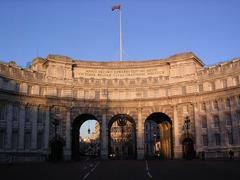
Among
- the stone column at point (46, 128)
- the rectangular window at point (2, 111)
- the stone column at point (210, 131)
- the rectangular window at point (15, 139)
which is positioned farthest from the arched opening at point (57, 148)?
the stone column at point (210, 131)

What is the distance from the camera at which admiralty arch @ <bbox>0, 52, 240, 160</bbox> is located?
61.4 m

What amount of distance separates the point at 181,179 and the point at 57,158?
45376 mm

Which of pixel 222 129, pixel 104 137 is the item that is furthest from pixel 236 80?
pixel 104 137

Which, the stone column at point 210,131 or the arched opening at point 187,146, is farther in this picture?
the stone column at point 210,131

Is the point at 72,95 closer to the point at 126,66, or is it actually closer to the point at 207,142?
the point at 126,66

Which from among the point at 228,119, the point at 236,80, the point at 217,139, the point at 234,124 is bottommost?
the point at 217,139

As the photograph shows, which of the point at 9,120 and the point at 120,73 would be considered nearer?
the point at 9,120

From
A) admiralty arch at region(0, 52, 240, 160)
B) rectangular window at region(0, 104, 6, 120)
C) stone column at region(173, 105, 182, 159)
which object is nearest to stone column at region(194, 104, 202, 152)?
admiralty arch at region(0, 52, 240, 160)

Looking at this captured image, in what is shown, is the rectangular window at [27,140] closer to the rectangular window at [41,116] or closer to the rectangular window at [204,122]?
the rectangular window at [41,116]

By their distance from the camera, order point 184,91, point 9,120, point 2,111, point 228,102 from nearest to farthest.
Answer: point 2,111
point 9,120
point 228,102
point 184,91

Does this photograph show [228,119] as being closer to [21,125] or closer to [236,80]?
[236,80]

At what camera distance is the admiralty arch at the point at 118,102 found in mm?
61375

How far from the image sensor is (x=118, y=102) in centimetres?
7106

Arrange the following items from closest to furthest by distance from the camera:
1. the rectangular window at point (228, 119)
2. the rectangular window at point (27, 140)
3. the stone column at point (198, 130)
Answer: the rectangular window at point (228, 119) < the rectangular window at point (27, 140) < the stone column at point (198, 130)
